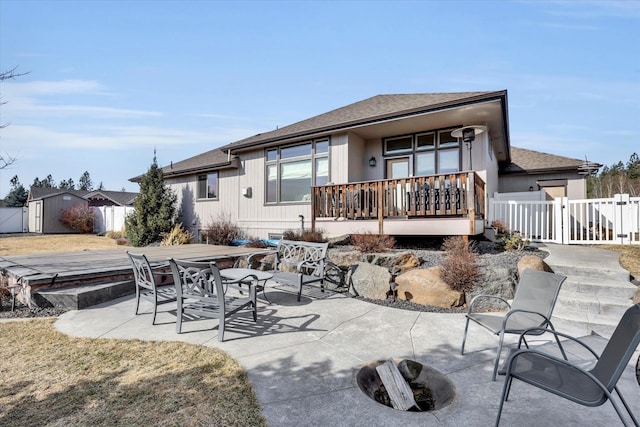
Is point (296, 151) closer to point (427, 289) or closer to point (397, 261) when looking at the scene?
point (397, 261)

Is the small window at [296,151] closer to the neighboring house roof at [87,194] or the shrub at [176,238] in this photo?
the shrub at [176,238]

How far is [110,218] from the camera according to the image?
72.4ft

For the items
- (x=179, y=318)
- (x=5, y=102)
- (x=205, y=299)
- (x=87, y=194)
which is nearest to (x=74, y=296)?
(x=179, y=318)

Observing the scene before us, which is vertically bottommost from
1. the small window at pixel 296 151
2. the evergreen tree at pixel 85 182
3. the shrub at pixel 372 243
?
the shrub at pixel 372 243

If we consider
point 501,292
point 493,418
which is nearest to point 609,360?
point 493,418

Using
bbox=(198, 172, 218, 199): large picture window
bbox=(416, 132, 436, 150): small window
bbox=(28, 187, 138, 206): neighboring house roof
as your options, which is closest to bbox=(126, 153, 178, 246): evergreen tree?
bbox=(198, 172, 218, 199): large picture window

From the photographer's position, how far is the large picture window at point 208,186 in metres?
14.0

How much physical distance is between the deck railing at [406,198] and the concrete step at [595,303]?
2.41 meters

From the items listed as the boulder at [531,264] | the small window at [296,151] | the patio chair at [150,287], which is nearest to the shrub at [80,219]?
the small window at [296,151]

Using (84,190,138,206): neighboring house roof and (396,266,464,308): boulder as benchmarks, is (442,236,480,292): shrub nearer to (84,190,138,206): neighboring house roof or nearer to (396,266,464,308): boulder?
(396,266,464,308): boulder

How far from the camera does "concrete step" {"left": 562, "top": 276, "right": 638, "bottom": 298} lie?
4613 millimetres

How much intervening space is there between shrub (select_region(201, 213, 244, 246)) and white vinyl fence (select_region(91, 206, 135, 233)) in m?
10.1

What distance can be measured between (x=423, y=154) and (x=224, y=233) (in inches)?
317

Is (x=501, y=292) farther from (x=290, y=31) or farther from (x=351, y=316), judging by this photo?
(x=290, y=31)
